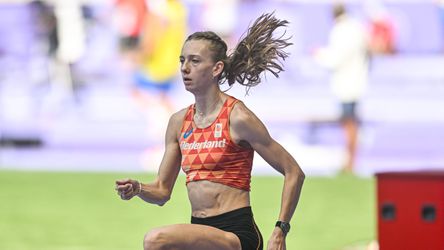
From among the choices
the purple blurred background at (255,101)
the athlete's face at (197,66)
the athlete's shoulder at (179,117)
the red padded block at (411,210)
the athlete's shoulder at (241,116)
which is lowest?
the red padded block at (411,210)

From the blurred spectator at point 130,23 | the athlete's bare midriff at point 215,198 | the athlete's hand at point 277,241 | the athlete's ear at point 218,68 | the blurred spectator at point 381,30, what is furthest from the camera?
the blurred spectator at point 130,23

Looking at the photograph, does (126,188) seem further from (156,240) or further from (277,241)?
(277,241)

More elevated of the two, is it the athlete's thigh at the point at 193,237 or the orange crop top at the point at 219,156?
the orange crop top at the point at 219,156

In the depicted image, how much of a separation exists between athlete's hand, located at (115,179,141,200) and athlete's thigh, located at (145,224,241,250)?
0.30m

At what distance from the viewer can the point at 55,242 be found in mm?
10555

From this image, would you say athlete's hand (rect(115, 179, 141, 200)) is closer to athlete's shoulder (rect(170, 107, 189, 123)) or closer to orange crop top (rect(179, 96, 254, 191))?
orange crop top (rect(179, 96, 254, 191))

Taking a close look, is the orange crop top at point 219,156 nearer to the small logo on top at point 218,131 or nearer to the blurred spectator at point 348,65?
the small logo on top at point 218,131

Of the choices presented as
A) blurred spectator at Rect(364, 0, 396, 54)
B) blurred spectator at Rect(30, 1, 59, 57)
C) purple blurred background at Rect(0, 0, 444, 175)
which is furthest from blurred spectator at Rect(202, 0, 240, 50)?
blurred spectator at Rect(30, 1, 59, 57)

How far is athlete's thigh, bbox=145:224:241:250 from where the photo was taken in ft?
17.5

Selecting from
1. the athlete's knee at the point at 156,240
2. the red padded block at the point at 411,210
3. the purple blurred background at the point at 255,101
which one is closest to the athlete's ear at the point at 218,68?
the athlete's knee at the point at 156,240

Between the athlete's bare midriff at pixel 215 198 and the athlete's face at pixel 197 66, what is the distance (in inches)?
19.6

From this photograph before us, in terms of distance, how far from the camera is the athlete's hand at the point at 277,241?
215 inches

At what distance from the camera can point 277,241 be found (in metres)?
Result: 5.48

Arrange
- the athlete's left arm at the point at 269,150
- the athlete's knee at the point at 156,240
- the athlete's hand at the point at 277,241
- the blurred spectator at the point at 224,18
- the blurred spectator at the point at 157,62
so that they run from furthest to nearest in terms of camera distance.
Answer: the blurred spectator at the point at 157,62 < the blurred spectator at the point at 224,18 < the athlete's left arm at the point at 269,150 < the athlete's hand at the point at 277,241 < the athlete's knee at the point at 156,240
